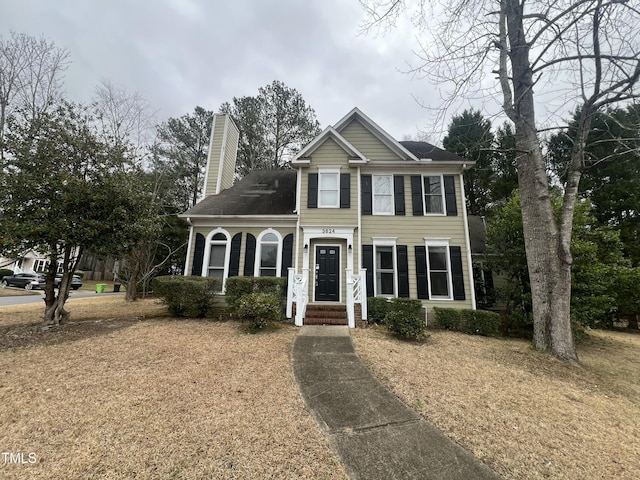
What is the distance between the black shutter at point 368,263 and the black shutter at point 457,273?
290cm

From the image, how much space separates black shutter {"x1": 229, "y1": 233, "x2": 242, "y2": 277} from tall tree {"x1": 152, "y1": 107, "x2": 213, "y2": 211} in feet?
44.2

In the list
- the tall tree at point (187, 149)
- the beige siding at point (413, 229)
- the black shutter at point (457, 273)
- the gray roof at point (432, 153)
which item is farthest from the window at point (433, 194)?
the tall tree at point (187, 149)

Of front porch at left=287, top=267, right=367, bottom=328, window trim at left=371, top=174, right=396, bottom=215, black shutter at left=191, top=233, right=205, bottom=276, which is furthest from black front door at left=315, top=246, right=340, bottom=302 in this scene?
black shutter at left=191, top=233, right=205, bottom=276

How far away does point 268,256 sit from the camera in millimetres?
9734

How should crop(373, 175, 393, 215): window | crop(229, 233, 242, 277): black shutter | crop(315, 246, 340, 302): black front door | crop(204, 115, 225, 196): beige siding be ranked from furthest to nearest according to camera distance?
crop(204, 115, 225, 196): beige siding < crop(373, 175, 393, 215): window < crop(229, 233, 242, 277): black shutter < crop(315, 246, 340, 302): black front door

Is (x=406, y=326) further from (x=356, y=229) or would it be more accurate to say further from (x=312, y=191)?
(x=312, y=191)

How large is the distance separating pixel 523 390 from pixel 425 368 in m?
1.45

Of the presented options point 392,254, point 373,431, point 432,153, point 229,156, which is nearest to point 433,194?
point 432,153

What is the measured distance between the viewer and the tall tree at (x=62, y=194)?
6188mm

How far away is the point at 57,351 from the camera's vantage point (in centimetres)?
522

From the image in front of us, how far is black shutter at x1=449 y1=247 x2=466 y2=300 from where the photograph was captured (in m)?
9.03

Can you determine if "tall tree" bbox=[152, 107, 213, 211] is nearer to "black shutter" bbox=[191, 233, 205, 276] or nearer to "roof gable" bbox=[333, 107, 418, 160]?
"black shutter" bbox=[191, 233, 205, 276]

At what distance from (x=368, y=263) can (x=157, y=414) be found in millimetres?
7503

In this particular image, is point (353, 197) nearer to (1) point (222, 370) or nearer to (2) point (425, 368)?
(2) point (425, 368)
